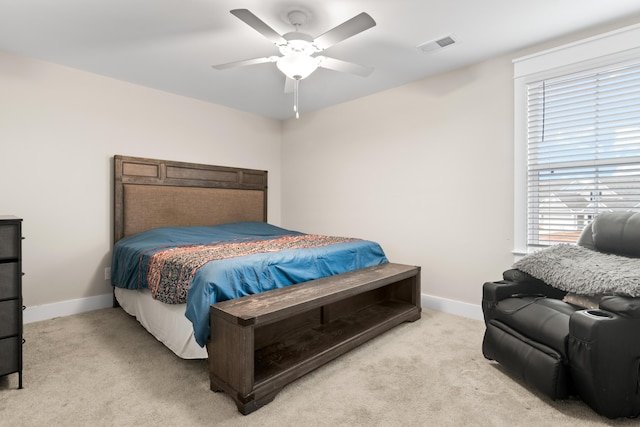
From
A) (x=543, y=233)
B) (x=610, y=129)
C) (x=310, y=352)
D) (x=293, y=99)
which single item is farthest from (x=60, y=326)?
(x=610, y=129)

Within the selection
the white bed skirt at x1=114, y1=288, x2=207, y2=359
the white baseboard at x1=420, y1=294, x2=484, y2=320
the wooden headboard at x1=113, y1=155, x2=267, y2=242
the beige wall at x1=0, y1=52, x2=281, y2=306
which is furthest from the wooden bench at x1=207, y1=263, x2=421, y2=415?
the beige wall at x1=0, y1=52, x2=281, y2=306

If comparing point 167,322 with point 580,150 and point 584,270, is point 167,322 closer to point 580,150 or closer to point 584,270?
point 584,270

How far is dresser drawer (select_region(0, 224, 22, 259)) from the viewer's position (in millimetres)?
1753

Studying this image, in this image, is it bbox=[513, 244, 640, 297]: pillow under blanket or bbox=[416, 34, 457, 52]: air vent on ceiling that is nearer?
bbox=[513, 244, 640, 297]: pillow under blanket

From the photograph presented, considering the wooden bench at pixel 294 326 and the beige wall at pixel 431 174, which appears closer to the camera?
the wooden bench at pixel 294 326

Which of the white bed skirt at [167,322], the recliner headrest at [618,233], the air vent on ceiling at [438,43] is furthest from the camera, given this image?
the air vent on ceiling at [438,43]

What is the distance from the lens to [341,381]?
188 centimetres

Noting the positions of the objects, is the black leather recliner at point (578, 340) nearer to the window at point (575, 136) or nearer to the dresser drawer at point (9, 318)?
the window at point (575, 136)

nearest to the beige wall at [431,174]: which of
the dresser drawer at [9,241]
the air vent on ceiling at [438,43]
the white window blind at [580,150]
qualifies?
the white window blind at [580,150]

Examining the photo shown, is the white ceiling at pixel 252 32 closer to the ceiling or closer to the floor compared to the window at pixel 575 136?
closer to the ceiling

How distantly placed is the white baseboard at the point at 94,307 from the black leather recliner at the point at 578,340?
1.00 m

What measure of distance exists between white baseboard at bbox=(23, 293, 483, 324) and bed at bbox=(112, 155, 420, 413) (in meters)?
0.18

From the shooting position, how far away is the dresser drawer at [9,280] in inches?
69.1

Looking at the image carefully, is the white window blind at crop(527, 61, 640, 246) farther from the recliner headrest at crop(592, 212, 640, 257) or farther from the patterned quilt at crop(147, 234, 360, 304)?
the patterned quilt at crop(147, 234, 360, 304)
